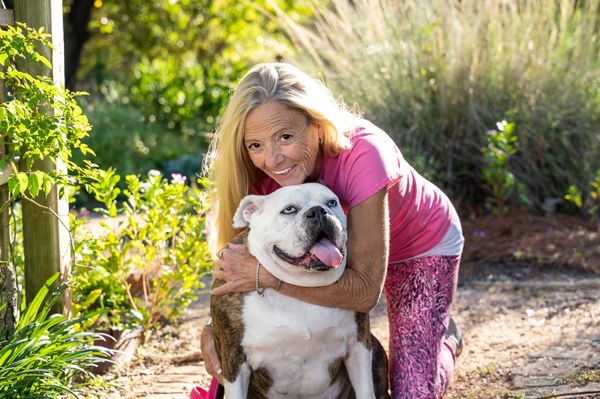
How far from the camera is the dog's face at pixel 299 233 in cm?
296

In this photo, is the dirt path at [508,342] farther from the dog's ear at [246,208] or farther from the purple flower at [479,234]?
the dog's ear at [246,208]

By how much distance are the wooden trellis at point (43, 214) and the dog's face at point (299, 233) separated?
103 cm

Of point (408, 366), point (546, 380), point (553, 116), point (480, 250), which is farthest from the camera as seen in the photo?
point (553, 116)

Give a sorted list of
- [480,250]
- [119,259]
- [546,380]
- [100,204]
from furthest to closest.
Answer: [100,204] → [480,250] → [119,259] → [546,380]

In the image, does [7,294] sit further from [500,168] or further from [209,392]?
[500,168]

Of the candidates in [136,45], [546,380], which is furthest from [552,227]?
[136,45]

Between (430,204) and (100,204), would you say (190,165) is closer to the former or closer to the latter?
(100,204)

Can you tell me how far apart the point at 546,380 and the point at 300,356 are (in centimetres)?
139

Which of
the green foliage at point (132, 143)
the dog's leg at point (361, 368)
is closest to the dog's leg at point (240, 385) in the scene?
the dog's leg at point (361, 368)

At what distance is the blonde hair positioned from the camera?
3.29 meters

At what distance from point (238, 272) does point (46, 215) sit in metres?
1.08

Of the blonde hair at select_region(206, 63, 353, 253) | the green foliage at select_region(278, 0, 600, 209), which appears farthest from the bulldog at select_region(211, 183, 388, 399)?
the green foliage at select_region(278, 0, 600, 209)

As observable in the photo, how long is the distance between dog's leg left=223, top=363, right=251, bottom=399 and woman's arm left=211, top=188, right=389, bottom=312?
1.02 ft

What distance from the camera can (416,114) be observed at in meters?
6.85
